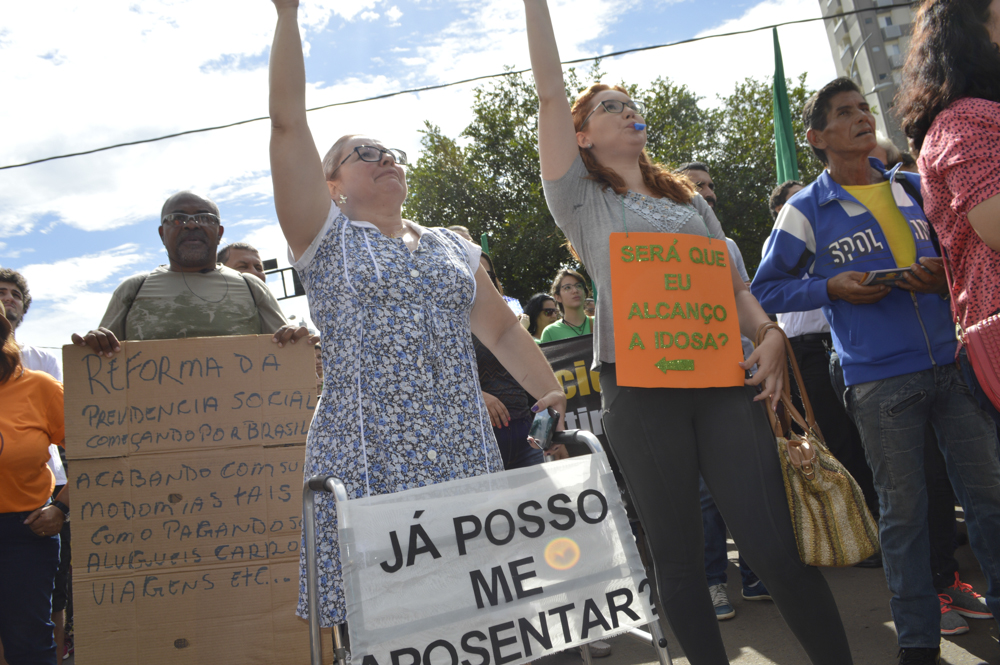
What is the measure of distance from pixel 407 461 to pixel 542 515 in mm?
364

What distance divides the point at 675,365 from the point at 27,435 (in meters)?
2.94

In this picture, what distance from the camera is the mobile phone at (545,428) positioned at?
6.46 ft

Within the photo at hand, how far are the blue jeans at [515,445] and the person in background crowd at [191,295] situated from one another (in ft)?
4.05

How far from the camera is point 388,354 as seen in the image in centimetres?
184

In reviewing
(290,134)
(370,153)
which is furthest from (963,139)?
(290,134)

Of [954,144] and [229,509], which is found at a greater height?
[954,144]

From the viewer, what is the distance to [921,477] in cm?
246

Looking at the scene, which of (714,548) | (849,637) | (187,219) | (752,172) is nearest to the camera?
(849,637)

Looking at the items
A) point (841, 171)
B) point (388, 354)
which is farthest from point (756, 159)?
point (388, 354)

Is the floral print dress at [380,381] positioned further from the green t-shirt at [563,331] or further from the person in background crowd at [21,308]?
the green t-shirt at [563,331]

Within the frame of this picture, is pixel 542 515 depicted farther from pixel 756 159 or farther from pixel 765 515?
pixel 756 159

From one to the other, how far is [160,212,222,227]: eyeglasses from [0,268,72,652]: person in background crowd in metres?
1.42

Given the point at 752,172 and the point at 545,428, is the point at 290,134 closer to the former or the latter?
the point at 545,428

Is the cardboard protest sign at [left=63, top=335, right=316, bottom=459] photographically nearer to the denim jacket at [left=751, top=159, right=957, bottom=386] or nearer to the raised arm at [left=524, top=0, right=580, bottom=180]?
the raised arm at [left=524, top=0, right=580, bottom=180]
